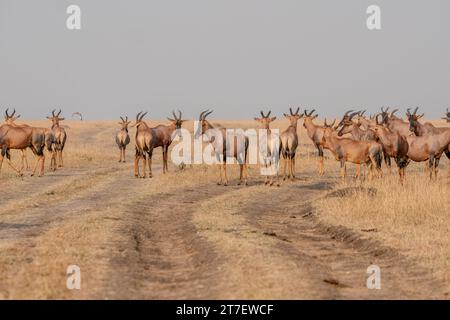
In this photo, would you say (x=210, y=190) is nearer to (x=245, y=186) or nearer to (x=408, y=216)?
(x=245, y=186)

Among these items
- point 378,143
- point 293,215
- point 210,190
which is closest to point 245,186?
point 210,190

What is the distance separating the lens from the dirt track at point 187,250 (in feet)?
32.2

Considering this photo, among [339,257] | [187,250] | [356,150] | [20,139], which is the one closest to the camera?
[339,257]

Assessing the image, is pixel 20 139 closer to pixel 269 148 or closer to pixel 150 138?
pixel 150 138

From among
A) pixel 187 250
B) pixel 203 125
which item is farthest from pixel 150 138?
pixel 187 250

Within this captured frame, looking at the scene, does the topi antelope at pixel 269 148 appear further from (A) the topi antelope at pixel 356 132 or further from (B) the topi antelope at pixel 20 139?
(B) the topi antelope at pixel 20 139

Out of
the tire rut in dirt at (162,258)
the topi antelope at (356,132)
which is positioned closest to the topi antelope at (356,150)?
the topi antelope at (356,132)

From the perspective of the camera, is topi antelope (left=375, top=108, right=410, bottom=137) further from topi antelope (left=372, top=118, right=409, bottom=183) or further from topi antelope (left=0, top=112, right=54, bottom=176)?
topi antelope (left=0, top=112, right=54, bottom=176)

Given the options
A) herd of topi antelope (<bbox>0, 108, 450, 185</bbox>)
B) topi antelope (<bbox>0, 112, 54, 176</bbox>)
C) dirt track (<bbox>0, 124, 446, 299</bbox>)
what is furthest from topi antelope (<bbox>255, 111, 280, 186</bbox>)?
topi antelope (<bbox>0, 112, 54, 176</bbox>)

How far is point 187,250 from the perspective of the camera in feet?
43.8

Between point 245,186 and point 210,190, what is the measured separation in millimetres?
1667

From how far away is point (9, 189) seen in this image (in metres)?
25.0

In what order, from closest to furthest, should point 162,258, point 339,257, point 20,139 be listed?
point 162,258, point 339,257, point 20,139

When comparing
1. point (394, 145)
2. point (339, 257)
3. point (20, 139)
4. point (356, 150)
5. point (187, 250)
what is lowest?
→ point (339, 257)
